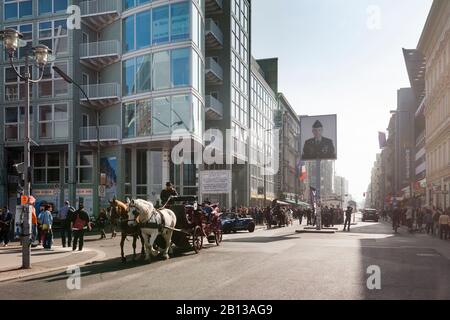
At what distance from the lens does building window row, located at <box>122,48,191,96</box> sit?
35000mm

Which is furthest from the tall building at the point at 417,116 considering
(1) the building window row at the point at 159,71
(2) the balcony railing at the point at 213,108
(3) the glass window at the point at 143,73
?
(3) the glass window at the point at 143,73

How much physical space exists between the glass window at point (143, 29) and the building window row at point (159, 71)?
41.4 inches

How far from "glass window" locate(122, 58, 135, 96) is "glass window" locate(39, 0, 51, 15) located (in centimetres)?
744

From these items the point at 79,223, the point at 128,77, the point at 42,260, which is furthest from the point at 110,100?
the point at 42,260

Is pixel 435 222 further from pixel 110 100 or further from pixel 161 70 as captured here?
pixel 110 100

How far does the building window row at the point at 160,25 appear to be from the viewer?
116 feet

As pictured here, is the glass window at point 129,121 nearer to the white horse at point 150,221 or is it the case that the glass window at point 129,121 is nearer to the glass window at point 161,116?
the glass window at point 161,116

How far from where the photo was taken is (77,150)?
3762cm

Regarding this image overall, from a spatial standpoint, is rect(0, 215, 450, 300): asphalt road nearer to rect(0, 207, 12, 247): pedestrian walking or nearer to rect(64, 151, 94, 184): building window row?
rect(0, 207, 12, 247): pedestrian walking

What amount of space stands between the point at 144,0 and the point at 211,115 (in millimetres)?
12105

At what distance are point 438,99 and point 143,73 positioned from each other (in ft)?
81.5

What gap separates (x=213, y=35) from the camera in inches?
1657
